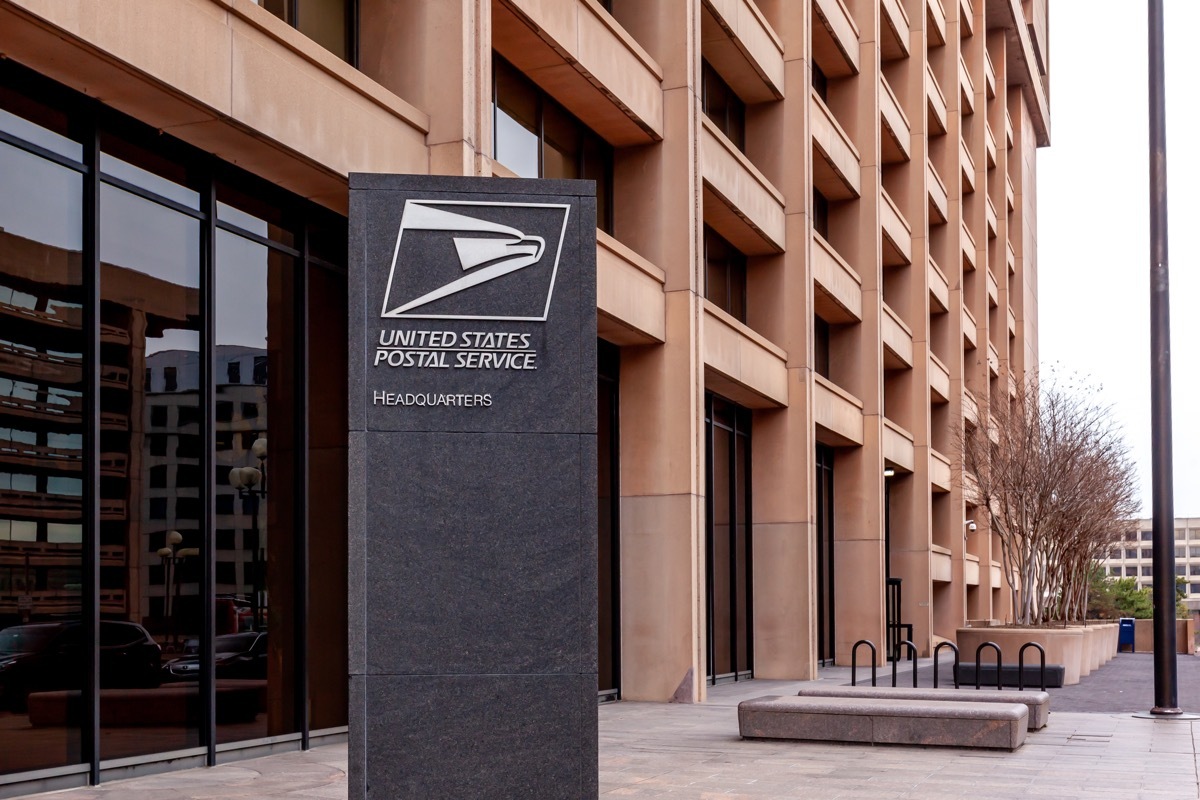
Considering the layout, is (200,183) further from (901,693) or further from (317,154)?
(901,693)

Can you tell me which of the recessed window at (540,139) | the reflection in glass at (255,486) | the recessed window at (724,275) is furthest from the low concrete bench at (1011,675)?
the reflection in glass at (255,486)

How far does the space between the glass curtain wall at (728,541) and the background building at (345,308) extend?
98 millimetres

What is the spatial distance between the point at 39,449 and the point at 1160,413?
46.7ft

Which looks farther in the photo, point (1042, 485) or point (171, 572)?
point (1042, 485)

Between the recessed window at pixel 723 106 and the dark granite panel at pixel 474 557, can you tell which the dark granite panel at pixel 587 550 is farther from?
the recessed window at pixel 723 106

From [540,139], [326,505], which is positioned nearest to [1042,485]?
[540,139]

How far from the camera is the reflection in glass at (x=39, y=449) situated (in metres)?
11.0

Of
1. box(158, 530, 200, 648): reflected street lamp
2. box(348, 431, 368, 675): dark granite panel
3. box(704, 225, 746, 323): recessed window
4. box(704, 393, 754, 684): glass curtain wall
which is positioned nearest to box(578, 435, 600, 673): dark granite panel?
box(348, 431, 368, 675): dark granite panel

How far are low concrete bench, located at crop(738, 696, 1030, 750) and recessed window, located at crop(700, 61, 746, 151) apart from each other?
44.6 ft

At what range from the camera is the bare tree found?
31250 millimetres

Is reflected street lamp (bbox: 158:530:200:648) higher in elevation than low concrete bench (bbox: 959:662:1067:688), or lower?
higher

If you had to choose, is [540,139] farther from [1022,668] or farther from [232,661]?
[1022,668]

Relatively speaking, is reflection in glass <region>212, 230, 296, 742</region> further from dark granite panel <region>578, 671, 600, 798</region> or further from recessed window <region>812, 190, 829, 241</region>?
recessed window <region>812, 190, 829, 241</region>

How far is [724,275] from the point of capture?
28.0 meters
